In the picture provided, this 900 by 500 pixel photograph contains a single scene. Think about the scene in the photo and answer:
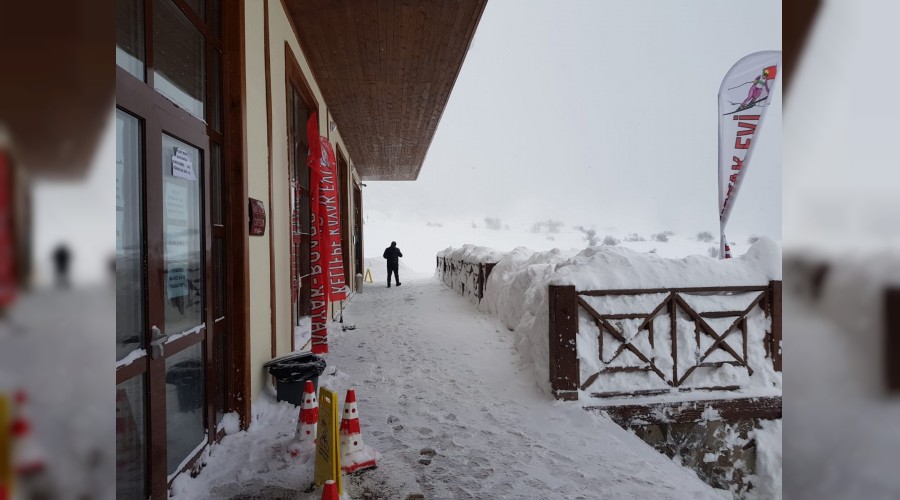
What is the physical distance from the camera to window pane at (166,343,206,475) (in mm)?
2713

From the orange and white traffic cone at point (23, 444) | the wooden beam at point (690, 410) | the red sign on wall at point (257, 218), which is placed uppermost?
the red sign on wall at point (257, 218)

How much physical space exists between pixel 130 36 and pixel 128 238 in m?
1.02

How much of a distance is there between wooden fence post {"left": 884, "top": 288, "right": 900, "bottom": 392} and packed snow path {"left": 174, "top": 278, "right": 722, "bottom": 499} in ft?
8.69

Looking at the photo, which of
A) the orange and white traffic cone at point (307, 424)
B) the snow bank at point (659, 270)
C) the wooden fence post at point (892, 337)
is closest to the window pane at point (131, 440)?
the orange and white traffic cone at point (307, 424)

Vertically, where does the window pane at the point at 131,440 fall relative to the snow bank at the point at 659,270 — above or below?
below

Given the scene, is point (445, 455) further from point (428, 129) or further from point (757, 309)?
point (428, 129)

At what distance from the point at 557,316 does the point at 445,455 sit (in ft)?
6.16

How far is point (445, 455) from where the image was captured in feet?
11.2

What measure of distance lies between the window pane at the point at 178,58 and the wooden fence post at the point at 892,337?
3.07 meters

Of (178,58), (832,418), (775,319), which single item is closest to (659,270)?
(775,319)

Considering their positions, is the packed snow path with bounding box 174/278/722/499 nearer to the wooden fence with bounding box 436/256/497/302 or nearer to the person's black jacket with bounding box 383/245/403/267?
the wooden fence with bounding box 436/256/497/302

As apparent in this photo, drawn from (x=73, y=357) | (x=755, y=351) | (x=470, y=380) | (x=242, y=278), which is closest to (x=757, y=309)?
(x=755, y=351)

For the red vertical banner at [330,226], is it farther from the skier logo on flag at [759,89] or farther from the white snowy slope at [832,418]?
the skier logo on flag at [759,89]

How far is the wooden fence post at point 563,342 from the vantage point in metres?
4.55
